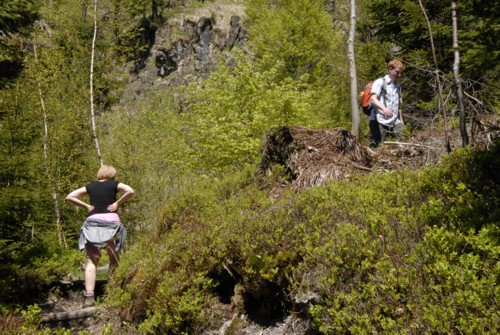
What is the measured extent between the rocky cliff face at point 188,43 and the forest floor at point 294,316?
172 feet

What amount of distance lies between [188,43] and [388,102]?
5484cm

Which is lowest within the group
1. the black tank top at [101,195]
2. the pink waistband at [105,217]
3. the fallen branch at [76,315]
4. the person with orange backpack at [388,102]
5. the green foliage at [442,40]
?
the fallen branch at [76,315]

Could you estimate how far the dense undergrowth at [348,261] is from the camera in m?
2.25

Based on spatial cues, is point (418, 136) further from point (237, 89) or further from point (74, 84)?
point (74, 84)

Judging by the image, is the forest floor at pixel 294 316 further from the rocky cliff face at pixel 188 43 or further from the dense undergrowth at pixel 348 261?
the rocky cliff face at pixel 188 43

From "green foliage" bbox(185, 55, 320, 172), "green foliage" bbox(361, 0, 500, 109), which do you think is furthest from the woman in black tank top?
"green foliage" bbox(185, 55, 320, 172)

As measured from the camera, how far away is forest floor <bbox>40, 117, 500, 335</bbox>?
384 centimetres

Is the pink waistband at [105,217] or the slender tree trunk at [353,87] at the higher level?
the slender tree trunk at [353,87]

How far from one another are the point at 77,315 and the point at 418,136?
17.8ft

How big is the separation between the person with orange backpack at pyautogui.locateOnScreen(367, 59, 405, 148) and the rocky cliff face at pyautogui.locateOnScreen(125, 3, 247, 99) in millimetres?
51815

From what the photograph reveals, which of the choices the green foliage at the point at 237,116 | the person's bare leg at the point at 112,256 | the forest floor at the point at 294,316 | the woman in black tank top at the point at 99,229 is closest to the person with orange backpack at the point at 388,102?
the forest floor at the point at 294,316

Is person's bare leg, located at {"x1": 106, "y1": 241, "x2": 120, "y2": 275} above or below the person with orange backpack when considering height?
below

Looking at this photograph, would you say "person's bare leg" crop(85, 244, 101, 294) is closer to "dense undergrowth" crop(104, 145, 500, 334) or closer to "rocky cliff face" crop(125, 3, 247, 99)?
"dense undergrowth" crop(104, 145, 500, 334)

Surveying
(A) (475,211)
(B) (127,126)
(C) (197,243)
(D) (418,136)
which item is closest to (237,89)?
(B) (127,126)
